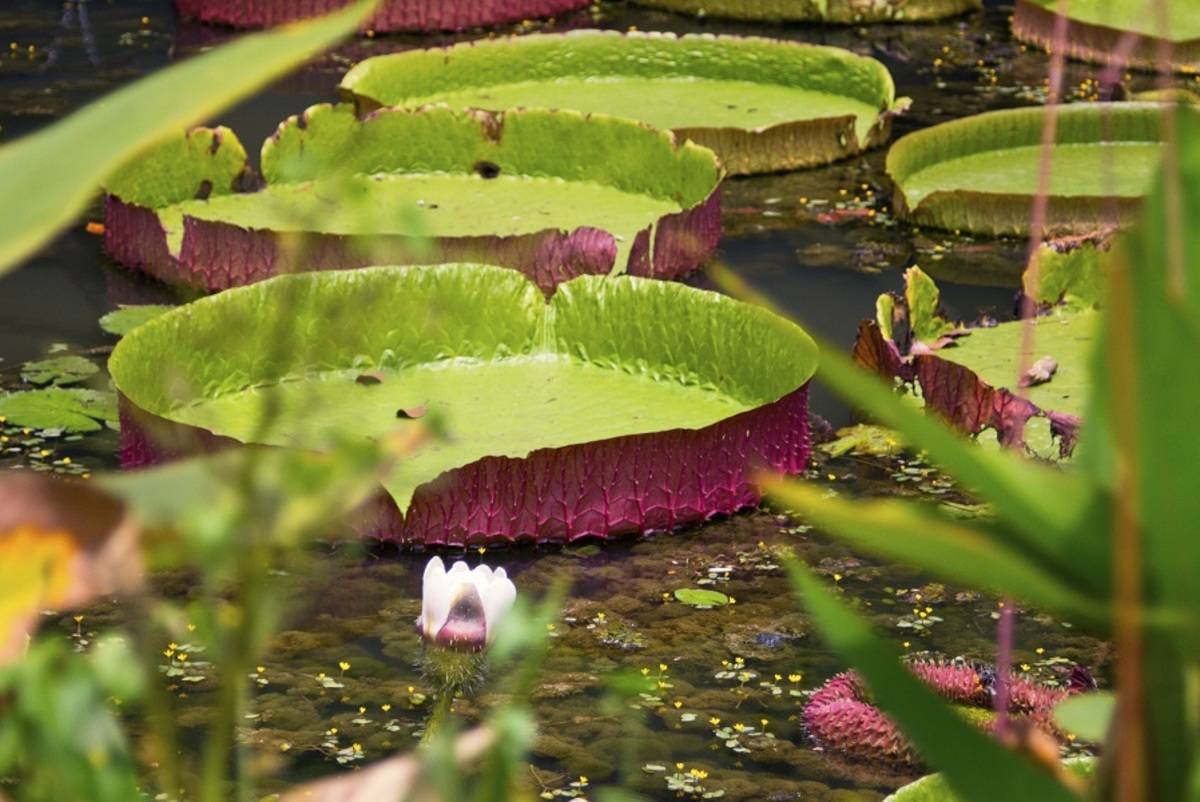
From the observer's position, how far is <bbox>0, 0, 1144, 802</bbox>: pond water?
3.14 metres

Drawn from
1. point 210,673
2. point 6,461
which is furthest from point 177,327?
point 210,673

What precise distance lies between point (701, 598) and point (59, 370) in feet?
6.34

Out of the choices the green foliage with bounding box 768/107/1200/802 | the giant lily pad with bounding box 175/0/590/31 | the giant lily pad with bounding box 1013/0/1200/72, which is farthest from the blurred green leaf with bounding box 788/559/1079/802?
the giant lily pad with bounding box 175/0/590/31

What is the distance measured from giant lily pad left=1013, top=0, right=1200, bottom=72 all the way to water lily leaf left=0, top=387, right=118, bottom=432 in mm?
5030

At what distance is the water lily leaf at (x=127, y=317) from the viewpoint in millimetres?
5312

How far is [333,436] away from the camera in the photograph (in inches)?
35.4

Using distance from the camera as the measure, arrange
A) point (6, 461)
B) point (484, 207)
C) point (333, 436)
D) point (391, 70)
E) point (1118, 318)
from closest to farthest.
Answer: point (1118, 318) < point (333, 436) < point (6, 461) < point (484, 207) < point (391, 70)

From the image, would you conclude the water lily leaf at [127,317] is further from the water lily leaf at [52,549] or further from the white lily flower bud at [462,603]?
the water lily leaf at [52,549]

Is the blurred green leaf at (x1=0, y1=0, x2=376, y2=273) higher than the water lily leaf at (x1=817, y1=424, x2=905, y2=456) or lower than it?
higher

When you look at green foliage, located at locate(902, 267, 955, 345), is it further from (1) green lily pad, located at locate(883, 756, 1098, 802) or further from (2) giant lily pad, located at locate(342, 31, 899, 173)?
(1) green lily pad, located at locate(883, 756, 1098, 802)

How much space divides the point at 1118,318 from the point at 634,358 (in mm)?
4108

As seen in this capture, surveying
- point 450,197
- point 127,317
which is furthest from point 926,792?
point 450,197

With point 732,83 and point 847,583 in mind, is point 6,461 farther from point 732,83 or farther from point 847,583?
point 732,83

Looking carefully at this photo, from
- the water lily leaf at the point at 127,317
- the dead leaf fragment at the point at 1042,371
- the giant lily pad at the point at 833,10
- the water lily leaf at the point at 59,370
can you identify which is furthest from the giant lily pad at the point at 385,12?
the dead leaf fragment at the point at 1042,371
